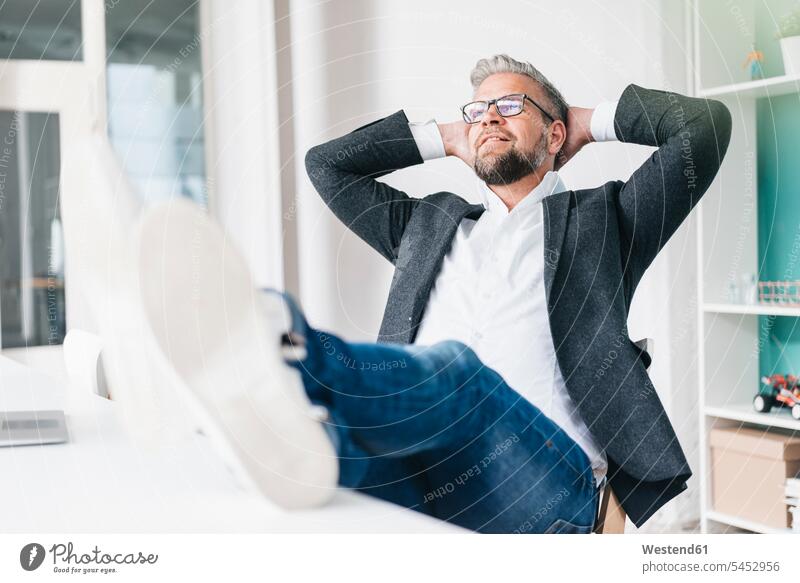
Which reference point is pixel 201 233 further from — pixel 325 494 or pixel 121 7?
pixel 121 7

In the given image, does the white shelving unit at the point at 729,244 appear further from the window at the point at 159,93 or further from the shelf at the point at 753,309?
the window at the point at 159,93

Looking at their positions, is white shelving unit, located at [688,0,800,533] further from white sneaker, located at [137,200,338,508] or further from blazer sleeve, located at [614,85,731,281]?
white sneaker, located at [137,200,338,508]

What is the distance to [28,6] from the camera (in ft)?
3.46

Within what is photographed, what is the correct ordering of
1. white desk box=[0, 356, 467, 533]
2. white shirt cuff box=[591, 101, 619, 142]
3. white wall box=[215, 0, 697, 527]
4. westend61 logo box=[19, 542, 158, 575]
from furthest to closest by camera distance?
white wall box=[215, 0, 697, 527]
white shirt cuff box=[591, 101, 619, 142]
westend61 logo box=[19, 542, 158, 575]
white desk box=[0, 356, 467, 533]

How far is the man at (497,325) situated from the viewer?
520 millimetres

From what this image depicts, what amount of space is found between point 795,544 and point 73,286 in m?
0.91

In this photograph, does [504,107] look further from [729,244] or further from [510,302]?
[729,244]

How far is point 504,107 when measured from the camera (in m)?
0.89

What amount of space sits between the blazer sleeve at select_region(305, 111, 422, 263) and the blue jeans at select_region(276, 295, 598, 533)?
27cm

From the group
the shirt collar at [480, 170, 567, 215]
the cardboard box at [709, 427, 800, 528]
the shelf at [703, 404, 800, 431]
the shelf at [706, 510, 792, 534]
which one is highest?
the shirt collar at [480, 170, 567, 215]

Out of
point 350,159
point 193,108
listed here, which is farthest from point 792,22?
point 193,108

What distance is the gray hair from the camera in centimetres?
89

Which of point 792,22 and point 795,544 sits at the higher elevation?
point 792,22

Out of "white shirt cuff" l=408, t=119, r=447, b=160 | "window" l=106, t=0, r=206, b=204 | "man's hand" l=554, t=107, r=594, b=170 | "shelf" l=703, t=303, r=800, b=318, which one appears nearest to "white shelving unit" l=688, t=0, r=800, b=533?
"shelf" l=703, t=303, r=800, b=318
